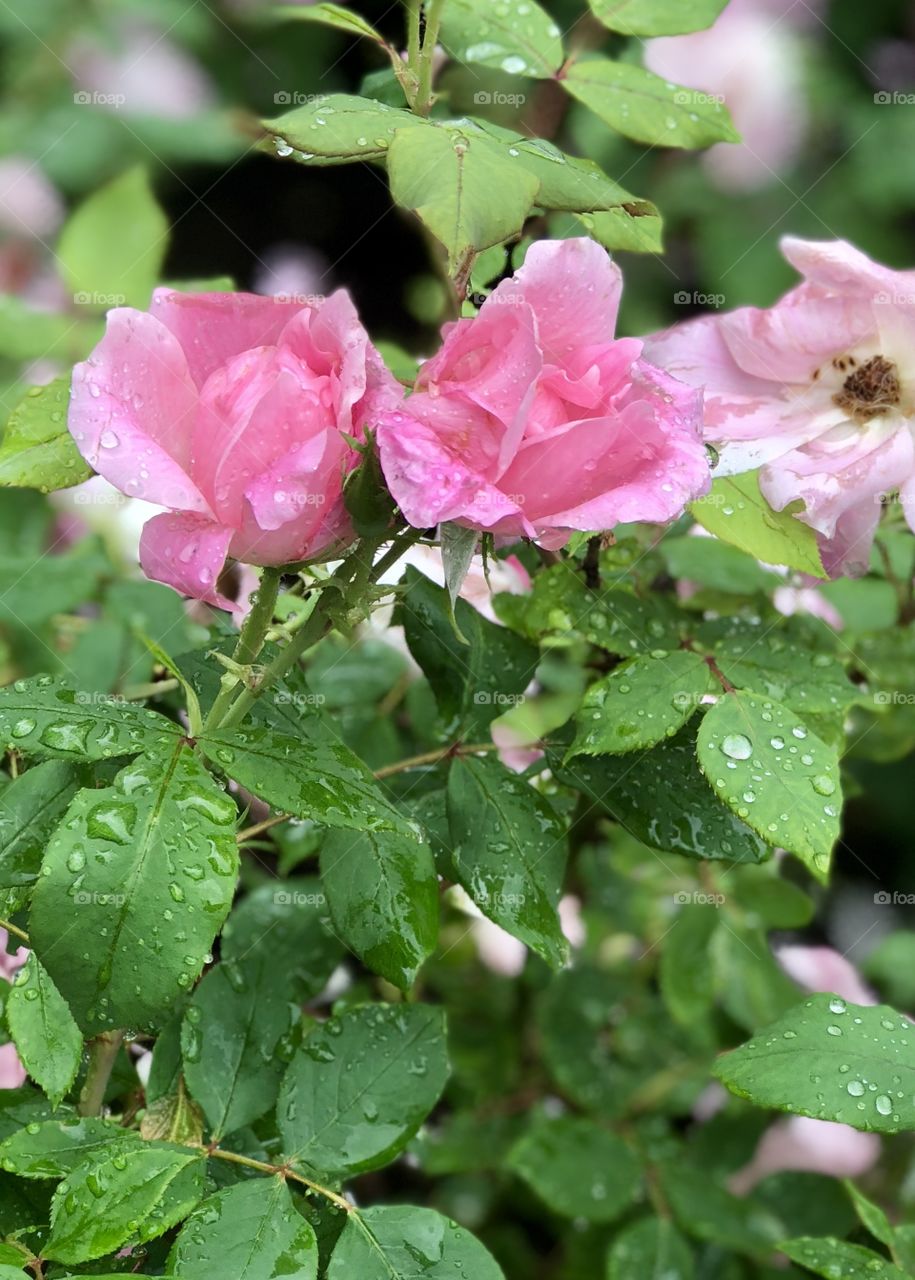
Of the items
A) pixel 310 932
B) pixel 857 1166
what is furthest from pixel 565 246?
pixel 857 1166

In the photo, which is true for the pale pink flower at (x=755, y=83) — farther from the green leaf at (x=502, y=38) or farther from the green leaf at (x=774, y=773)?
the green leaf at (x=774, y=773)

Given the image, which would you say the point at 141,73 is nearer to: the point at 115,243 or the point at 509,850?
the point at 115,243

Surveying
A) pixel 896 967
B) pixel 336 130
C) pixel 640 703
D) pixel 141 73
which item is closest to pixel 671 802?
pixel 640 703

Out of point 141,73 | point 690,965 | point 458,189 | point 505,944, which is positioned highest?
point 458,189

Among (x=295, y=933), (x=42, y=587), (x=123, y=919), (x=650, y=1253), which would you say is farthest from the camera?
(x=42, y=587)

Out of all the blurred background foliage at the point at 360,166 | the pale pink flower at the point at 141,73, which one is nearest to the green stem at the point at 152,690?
the blurred background foliage at the point at 360,166

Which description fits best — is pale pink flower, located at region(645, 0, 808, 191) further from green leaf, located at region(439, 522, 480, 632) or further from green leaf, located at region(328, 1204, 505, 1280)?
green leaf, located at region(328, 1204, 505, 1280)
